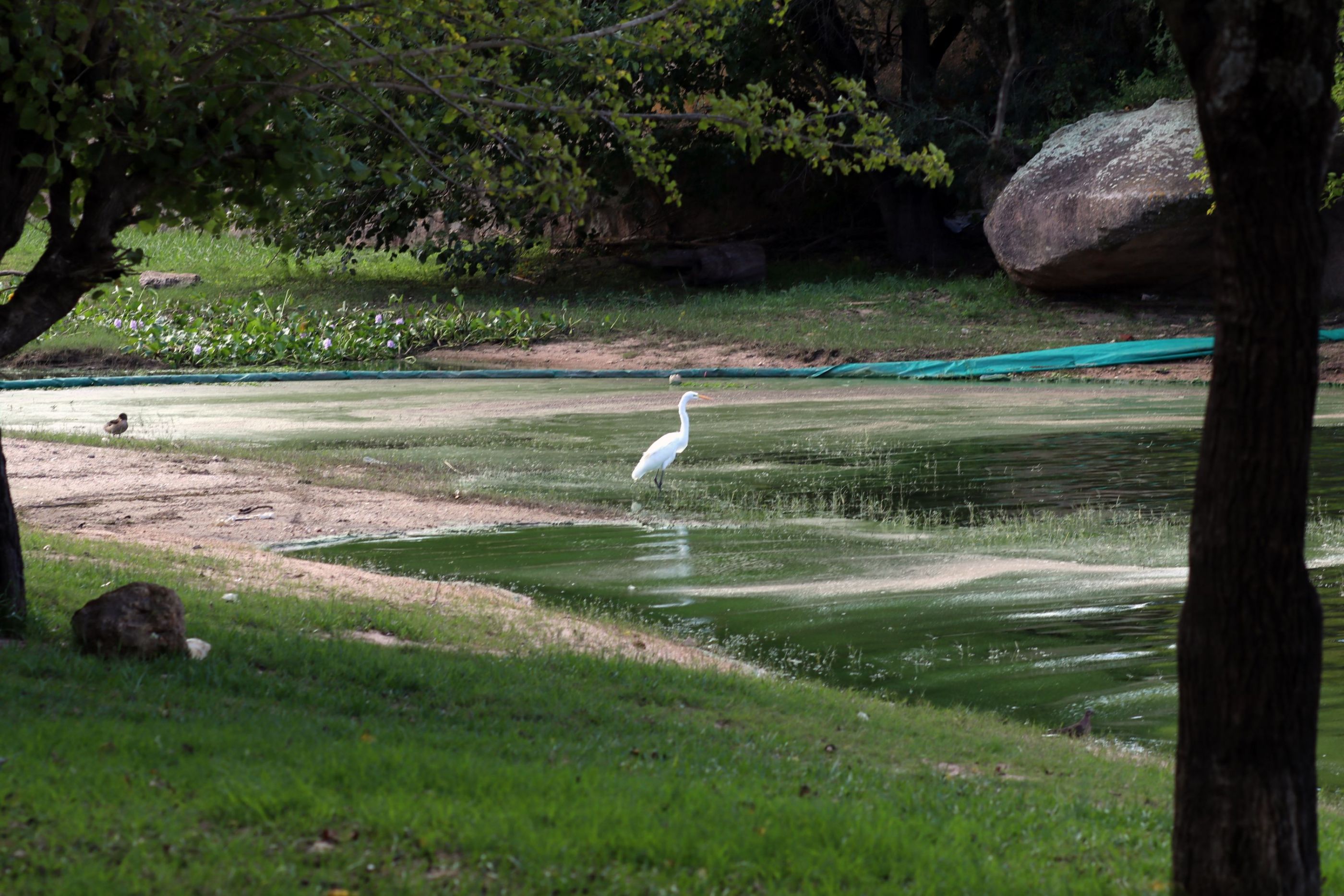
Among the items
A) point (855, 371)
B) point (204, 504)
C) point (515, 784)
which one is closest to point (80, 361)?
point (855, 371)

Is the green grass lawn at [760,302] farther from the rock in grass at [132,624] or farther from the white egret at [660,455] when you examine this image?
the rock in grass at [132,624]

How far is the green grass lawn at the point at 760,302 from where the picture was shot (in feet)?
82.1

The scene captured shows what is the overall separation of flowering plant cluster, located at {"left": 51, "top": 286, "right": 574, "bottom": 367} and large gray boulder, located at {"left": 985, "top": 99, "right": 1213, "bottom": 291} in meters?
8.79

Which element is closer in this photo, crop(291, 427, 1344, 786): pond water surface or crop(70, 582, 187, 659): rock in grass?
crop(70, 582, 187, 659): rock in grass

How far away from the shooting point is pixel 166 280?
34.2m

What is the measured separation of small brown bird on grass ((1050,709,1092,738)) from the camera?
7137mm

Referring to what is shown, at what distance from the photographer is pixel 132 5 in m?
6.00

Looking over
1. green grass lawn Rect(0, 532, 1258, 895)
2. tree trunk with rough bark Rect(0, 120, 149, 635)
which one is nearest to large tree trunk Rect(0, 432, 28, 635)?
tree trunk with rough bark Rect(0, 120, 149, 635)

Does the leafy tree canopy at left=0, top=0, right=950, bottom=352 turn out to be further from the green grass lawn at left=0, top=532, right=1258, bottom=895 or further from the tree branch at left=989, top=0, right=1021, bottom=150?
the tree branch at left=989, top=0, right=1021, bottom=150

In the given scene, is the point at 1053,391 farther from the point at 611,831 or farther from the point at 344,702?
the point at 611,831

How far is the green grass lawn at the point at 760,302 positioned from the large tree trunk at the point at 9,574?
1846cm

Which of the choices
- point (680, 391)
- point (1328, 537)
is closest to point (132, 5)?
point (1328, 537)

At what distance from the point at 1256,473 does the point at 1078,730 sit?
12.2 feet

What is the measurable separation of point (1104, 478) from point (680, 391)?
9.12m
